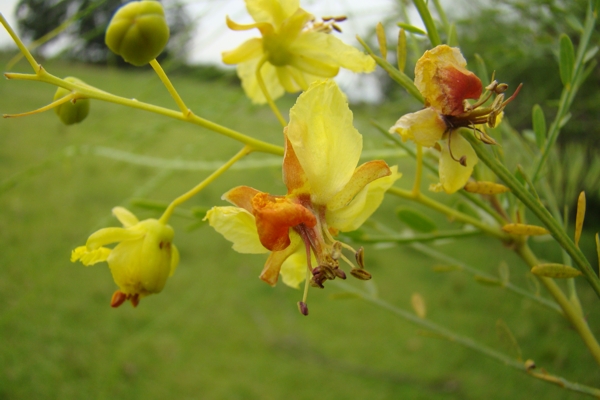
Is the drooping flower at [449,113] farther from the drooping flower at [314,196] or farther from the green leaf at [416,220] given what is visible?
the green leaf at [416,220]

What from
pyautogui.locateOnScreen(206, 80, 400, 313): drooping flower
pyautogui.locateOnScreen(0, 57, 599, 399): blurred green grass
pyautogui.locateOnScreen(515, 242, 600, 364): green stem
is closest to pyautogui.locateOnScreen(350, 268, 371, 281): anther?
pyautogui.locateOnScreen(206, 80, 400, 313): drooping flower

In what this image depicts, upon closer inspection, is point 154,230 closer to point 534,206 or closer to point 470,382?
point 534,206

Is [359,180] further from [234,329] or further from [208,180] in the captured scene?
[234,329]

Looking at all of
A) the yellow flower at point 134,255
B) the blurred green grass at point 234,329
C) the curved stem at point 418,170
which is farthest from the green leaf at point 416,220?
the blurred green grass at point 234,329

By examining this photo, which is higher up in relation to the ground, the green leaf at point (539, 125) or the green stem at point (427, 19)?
the green stem at point (427, 19)

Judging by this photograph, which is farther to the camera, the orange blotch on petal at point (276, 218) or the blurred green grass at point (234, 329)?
the blurred green grass at point (234, 329)

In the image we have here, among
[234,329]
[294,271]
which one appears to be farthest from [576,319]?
[234,329]

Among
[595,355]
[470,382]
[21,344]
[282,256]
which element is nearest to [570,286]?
[595,355]
